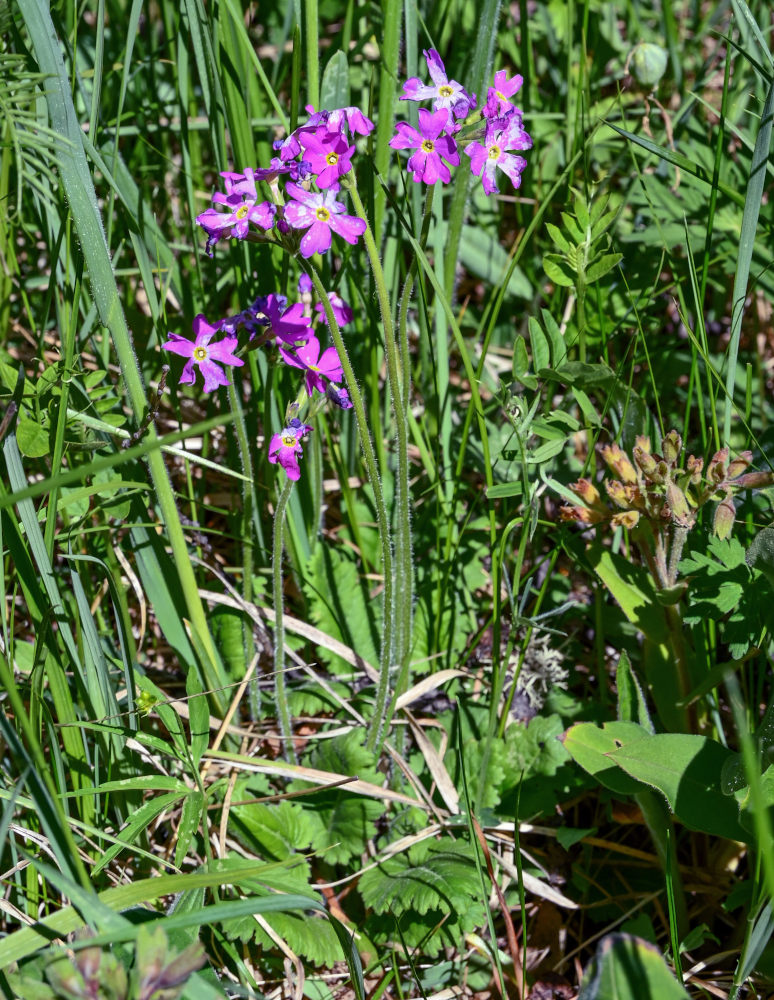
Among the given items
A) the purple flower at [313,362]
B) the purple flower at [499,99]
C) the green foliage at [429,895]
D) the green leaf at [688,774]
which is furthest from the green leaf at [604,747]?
the purple flower at [499,99]

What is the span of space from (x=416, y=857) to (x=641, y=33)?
2871 mm

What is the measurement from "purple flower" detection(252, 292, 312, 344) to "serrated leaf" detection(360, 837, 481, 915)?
1.22 m

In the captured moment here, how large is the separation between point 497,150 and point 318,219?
39cm

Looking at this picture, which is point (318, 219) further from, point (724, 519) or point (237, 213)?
point (724, 519)

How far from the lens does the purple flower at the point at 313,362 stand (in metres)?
1.84

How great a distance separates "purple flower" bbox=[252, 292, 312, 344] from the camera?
1.85 m

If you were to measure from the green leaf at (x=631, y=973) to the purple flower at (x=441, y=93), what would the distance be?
136cm

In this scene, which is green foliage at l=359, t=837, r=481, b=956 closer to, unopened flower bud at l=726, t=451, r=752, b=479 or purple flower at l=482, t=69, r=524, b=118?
unopened flower bud at l=726, t=451, r=752, b=479

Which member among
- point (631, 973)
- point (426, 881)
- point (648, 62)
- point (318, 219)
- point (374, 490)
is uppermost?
point (648, 62)

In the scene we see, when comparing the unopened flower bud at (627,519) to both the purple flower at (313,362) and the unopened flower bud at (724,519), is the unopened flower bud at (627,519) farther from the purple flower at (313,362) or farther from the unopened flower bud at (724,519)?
the purple flower at (313,362)

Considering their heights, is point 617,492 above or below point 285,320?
below

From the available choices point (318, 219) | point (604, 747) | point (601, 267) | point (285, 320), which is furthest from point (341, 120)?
point (604, 747)

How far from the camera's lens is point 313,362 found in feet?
6.14

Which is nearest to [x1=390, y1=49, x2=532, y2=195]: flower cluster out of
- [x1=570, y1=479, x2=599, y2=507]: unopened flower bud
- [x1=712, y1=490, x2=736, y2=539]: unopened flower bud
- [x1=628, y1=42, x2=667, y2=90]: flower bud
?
[x1=570, y1=479, x2=599, y2=507]: unopened flower bud
